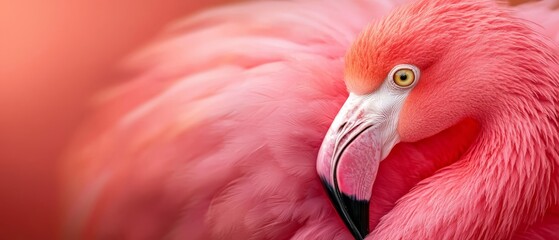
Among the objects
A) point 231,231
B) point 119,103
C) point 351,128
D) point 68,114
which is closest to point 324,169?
point 351,128

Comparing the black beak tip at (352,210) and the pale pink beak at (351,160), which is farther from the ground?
the pale pink beak at (351,160)

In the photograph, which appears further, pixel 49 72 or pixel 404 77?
pixel 49 72

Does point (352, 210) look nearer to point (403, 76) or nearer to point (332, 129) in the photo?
point (332, 129)

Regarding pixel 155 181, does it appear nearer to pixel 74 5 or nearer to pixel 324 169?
pixel 324 169

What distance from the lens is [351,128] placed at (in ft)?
3.42

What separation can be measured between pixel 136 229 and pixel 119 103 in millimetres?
284

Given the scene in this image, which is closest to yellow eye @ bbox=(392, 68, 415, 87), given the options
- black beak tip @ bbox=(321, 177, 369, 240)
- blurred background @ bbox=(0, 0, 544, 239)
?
black beak tip @ bbox=(321, 177, 369, 240)

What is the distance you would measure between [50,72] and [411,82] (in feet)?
2.71

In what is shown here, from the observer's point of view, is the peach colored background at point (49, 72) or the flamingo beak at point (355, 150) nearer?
the flamingo beak at point (355, 150)

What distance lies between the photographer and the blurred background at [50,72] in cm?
131

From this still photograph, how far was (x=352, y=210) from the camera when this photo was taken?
3.49 feet

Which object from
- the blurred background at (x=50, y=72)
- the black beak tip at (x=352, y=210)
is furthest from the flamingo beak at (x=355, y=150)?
the blurred background at (x=50, y=72)

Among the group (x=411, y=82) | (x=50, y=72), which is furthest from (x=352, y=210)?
(x=50, y=72)

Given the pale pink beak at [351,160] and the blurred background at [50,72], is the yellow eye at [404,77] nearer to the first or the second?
the pale pink beak at [351,160]
